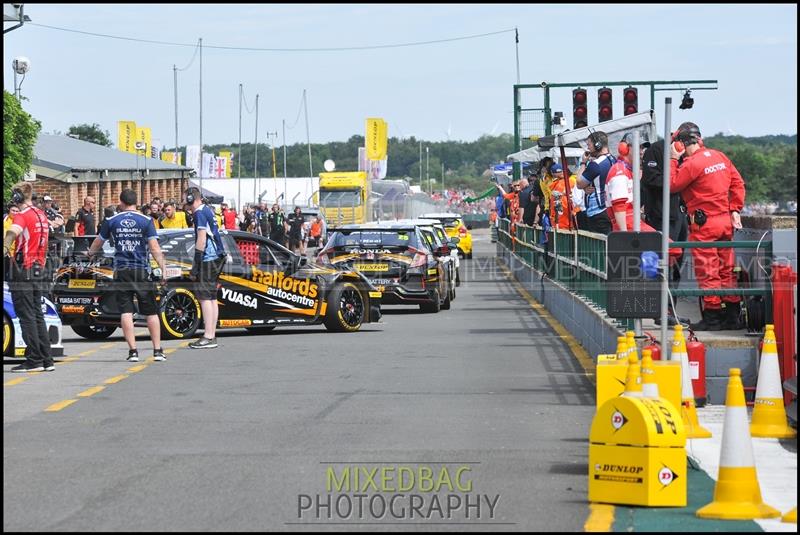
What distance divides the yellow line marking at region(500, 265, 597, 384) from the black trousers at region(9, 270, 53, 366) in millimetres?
5313

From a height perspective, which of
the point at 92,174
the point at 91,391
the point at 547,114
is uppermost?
the point at 547,114

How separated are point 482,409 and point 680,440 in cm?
379

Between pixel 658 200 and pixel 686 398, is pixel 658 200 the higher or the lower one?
the higher one

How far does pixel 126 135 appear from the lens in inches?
2746

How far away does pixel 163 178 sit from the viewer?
6575 centimetres

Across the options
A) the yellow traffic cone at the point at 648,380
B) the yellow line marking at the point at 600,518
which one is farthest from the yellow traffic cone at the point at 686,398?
the yellow line marking at the point at 600,518

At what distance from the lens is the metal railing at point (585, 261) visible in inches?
482

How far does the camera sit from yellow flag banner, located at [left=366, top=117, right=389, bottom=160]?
89812 mm

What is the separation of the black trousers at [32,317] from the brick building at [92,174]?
A: 98.1 feet

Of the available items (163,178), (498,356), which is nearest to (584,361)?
(498,356)

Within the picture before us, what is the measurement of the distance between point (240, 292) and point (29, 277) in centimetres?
449

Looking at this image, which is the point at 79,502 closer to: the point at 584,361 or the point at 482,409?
the point at 482,409

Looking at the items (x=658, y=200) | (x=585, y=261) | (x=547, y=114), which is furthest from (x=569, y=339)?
(x=547, y=114)

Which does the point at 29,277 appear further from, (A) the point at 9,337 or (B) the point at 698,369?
(B) the point at 698,369
